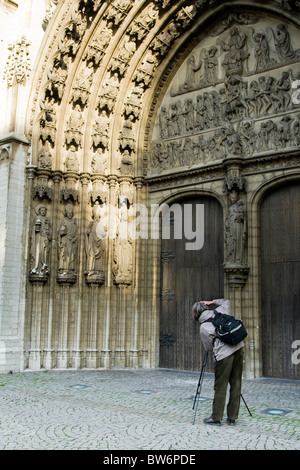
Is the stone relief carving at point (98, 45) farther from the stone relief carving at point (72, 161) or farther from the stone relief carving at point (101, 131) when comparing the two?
the stone relief carving at point (72, 161)

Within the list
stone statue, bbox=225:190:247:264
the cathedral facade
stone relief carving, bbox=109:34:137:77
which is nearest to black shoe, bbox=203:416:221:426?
the cathedral facade

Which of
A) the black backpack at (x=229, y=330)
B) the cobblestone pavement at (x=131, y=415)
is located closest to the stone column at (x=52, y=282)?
the cobblestone pavement at (x=131, y=415)

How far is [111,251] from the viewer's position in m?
12.1

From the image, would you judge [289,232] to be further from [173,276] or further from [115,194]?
[115,194]

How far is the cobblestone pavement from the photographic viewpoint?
502cm

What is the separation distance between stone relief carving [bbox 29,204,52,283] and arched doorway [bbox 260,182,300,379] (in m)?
4.94

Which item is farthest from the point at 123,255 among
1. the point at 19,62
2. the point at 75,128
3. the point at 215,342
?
the point at 215,342

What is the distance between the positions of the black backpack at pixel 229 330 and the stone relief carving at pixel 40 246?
21.1 feet

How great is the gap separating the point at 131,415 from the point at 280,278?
531 cm

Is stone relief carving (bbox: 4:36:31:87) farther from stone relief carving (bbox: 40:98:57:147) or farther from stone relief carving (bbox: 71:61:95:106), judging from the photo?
stone relief carving (bbox: 71:61:95:106)

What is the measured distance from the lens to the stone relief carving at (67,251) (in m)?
11.6

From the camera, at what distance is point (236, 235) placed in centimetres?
1061

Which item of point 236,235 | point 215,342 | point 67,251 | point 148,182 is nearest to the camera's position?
point 215,342

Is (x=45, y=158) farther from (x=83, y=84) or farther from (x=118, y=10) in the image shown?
(x=118, y=10)
